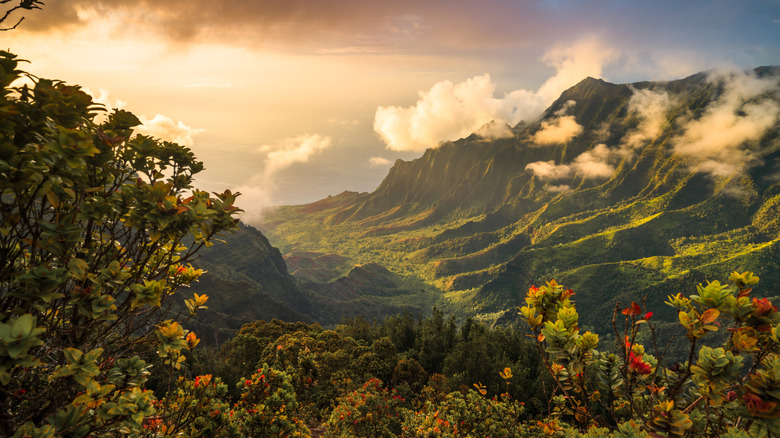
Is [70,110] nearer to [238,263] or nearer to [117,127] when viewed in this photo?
[117,127]

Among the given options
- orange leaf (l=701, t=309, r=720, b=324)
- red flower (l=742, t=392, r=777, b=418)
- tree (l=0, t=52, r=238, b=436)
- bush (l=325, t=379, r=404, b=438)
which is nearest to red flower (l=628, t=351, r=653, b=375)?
orange leaf (l=701, t=309, r=720, b=324)

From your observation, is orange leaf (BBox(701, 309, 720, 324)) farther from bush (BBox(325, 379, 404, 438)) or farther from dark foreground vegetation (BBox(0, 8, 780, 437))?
bush (BBox(325, 379, 404, 438))

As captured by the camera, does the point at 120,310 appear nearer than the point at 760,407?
No

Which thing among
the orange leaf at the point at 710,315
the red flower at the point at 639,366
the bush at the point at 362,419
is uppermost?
the orange leaf at the point at 710,315

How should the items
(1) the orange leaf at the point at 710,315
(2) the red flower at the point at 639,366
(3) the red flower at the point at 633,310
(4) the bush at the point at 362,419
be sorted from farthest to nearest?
1. (4) the bush at the point at 362,419
2. (2) the red flower at the point at 639,366
3. (3) the red flower at the point at 633,310
4. (1) the orange leaf at the point at 710,315

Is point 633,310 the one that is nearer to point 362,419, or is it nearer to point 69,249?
point 69,249

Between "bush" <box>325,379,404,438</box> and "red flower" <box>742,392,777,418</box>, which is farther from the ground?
"red flower" <box>742,392,777,418</box>

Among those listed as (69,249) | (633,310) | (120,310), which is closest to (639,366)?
(633,310)

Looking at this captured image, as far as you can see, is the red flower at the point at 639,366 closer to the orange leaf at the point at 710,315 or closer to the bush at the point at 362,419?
the orange leaf at the point at 710,315

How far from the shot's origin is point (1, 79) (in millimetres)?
2484

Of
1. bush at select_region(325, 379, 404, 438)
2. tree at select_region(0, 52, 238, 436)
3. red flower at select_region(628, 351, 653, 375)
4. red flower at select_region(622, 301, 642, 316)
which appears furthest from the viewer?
bush at select_region(325, 379, 404, 438)

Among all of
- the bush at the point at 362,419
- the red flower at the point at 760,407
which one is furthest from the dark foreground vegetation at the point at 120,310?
the bush at the point at 362,419

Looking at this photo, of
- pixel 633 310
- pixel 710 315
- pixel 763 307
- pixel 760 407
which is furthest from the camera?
pixel 633 310

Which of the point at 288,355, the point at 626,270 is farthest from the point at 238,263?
the point at 626,270
